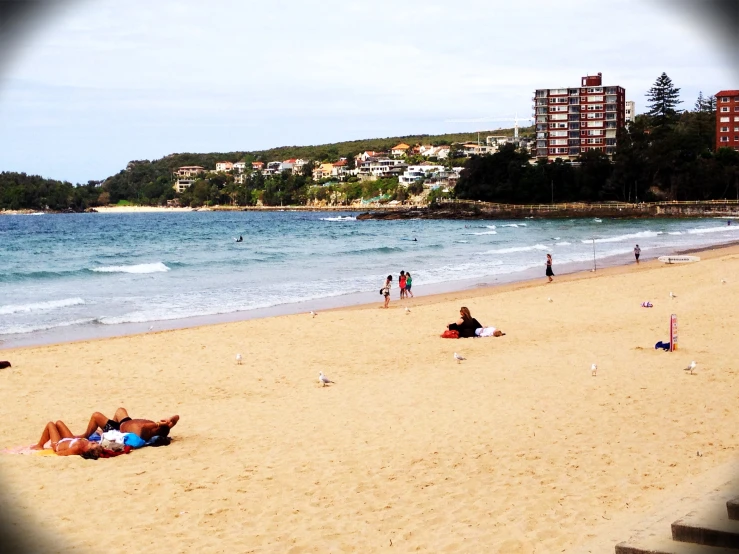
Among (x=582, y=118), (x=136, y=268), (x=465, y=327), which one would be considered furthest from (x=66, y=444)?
(x=582, y=118)

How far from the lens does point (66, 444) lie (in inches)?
303

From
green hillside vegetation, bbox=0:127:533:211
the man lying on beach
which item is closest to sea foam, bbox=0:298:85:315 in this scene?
the man lying on beach

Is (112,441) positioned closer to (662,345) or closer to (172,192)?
(662,345)

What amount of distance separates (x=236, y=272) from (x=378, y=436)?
89.3 ft

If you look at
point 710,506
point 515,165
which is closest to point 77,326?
point 710,506

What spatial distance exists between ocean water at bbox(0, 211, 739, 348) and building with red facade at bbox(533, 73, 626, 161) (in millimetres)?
63393

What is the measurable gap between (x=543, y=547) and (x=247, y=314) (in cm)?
1591

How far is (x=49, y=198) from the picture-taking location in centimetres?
17225

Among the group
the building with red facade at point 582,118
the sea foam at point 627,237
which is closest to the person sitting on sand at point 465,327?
the sea foam at point 627,237

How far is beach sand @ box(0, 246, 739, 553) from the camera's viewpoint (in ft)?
18.3

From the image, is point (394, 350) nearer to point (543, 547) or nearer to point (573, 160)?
point (543, 547)

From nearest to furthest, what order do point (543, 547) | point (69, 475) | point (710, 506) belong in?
point (710, 506)
point (543, 547)
point (69, 475)

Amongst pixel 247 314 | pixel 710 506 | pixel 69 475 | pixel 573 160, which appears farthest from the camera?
pixel 573 160

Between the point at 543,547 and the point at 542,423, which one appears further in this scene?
the point at 542,423
